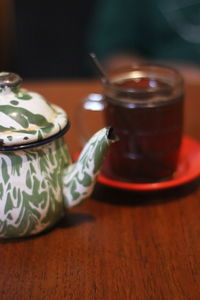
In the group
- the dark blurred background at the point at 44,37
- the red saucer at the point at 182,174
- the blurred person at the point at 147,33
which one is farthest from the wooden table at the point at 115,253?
the dark blurred background at the point at 44,37

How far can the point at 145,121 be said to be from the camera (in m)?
0.75

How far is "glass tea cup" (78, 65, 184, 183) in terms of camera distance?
29.7 inches

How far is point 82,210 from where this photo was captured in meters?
0.75

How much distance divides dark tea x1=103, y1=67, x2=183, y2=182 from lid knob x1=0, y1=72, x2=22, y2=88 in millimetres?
184

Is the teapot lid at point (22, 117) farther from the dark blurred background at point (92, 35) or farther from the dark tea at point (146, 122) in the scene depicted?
the dark blurred background at point (92, 35)

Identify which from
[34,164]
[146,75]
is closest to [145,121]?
[146,75]

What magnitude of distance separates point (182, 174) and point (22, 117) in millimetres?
327

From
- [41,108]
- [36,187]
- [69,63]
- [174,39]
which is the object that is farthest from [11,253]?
[69,63]

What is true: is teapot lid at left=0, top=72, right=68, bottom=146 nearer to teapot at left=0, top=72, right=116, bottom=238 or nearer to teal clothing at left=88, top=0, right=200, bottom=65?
teapot at left=0, top=72, right=116, bottom=238

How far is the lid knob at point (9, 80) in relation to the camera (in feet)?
2.06

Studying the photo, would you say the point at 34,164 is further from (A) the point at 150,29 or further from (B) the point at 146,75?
(A) the point at 150,29

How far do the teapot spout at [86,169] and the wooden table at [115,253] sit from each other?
0.06 m

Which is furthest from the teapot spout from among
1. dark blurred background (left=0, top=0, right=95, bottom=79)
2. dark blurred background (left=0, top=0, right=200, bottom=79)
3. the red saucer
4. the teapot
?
dark blurred background (left=0, top=0, right=95, bottom=79)

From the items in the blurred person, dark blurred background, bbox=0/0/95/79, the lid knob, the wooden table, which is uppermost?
the lid knob
